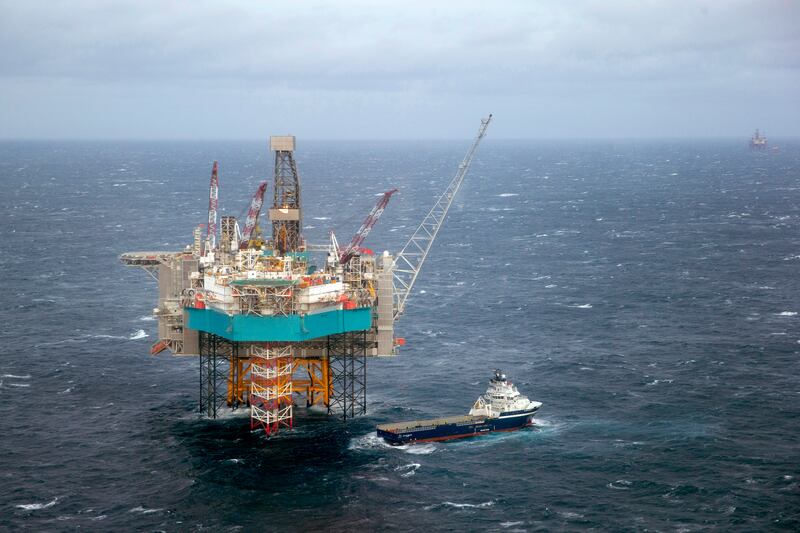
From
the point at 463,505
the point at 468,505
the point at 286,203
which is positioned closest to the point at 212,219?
the point at 286,203

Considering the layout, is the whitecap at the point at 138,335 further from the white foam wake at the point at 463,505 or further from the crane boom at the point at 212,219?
the white foam wake at the point at 463,505

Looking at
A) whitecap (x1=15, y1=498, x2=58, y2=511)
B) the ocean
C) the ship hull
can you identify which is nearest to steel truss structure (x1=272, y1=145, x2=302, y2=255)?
the ocean

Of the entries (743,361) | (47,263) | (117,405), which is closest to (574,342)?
(743,361)

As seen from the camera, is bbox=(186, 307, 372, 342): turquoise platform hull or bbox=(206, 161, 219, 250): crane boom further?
bbox=(206, 161, 219, 250): crane boom

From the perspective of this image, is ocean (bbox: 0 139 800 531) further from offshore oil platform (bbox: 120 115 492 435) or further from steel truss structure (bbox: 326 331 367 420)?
offshore oil platform (bbox: 120 115 492 435)

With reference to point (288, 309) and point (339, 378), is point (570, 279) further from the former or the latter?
point (288, 309)

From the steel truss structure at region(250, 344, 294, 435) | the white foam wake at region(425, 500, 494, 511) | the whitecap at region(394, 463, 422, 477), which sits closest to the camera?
the white foam wake at region(425, 500, 494, 511)

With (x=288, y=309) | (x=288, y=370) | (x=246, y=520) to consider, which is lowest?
(x=246, y=520)

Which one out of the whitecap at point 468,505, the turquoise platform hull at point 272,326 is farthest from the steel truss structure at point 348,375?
the whitecap at point 468,505

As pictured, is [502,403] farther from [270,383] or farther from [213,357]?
[213,357]
